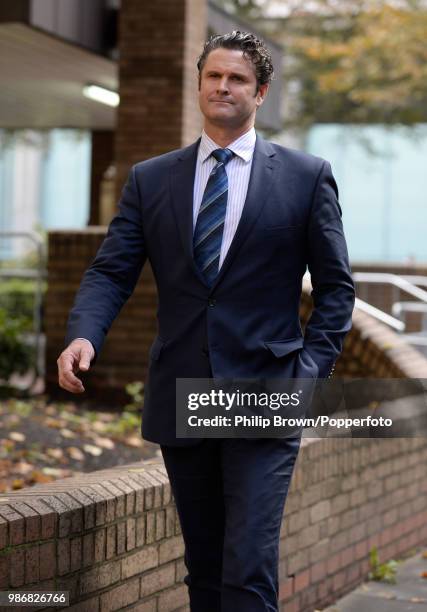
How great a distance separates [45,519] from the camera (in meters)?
3.48

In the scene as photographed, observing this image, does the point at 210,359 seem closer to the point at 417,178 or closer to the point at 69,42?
the point at 69,42

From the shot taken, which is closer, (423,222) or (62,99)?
(62,99)

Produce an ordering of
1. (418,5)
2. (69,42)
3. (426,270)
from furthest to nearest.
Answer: (418,5) < (426,270) < (69,42)

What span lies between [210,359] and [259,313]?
0.19 metres

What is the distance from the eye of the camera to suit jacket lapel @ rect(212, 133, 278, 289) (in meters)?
3.36

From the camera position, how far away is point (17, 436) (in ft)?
23.3

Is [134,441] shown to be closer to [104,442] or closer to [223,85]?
[104,442]

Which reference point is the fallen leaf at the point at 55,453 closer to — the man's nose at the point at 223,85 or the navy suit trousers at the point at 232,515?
the navy suit trousers at the point at 232,515

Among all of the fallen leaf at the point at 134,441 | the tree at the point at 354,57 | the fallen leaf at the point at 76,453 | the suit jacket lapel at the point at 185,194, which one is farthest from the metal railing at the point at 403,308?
the tree at the point at 354,57

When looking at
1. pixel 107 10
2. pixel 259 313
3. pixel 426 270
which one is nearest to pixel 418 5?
pixel 426 270

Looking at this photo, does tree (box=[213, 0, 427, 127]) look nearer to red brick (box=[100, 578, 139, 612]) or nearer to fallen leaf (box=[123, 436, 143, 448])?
fallen leaf (box=[123, 436, 143, 448])

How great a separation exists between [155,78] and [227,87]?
646cm

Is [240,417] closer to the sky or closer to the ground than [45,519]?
closer to the sky

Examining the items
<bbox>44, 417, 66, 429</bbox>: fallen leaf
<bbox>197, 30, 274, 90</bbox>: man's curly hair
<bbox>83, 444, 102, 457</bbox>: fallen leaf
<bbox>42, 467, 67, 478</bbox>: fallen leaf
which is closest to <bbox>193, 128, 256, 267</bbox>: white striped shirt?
<bbox>197, 30, 274, 90</bbox>: man's curly hair
